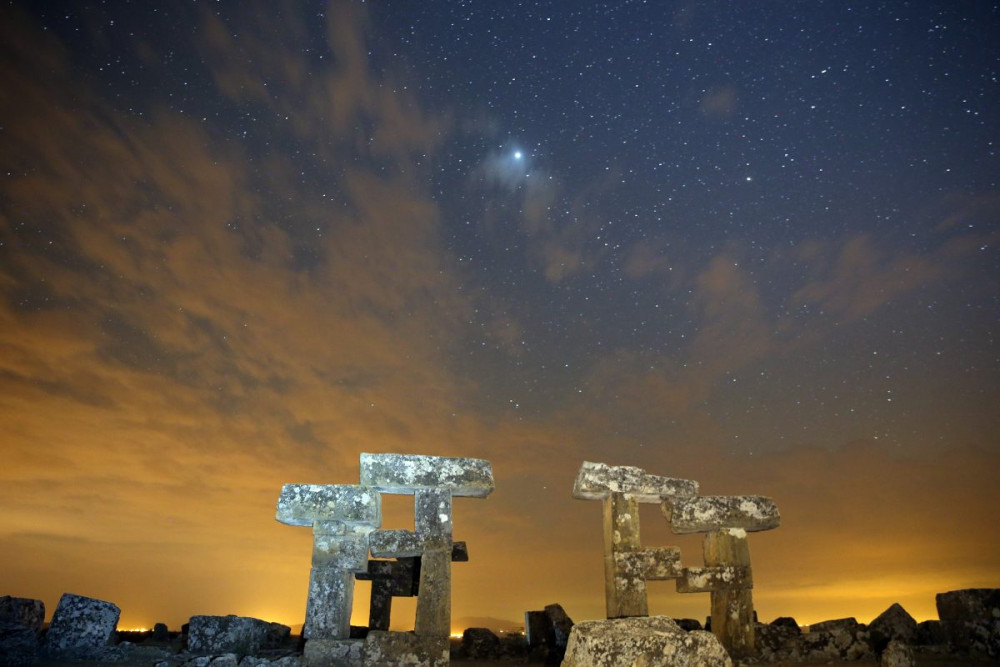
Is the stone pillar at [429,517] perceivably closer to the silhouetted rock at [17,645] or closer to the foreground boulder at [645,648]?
the foreground boulder at [645,648]

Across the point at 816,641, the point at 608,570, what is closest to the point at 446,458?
the point at 608,570

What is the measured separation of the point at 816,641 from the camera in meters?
11.6

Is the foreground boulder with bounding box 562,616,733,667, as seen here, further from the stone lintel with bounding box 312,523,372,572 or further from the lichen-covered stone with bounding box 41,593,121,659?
the lichen-covered stone with bounding box 41,593,121,659

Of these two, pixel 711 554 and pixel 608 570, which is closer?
pixel 608 570

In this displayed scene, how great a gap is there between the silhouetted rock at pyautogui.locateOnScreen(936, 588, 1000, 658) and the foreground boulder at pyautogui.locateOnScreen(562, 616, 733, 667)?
1037 centimetres

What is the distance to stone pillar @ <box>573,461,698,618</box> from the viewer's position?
34.6 feet

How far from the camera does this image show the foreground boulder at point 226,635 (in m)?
11.2

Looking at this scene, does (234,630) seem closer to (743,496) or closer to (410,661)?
(410,661)

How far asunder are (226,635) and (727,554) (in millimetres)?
9985

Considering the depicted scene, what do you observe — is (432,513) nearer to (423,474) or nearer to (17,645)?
(423,474)

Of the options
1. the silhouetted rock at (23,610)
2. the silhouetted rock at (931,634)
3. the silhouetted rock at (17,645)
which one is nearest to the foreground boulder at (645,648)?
A: the silhouetted rock at (17,645)

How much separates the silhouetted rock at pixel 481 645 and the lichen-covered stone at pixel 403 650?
552 cm

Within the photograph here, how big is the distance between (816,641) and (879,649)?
5.03 feet

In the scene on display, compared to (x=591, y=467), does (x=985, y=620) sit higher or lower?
lower
